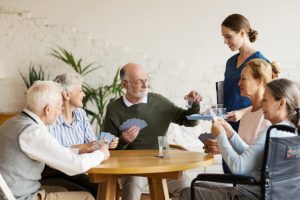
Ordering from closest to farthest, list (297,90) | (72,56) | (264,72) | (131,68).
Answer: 1. (297,90)
2. (264,72)
3. (131,68)
4. (72,56)

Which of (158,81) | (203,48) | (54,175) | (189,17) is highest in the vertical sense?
(189,17)

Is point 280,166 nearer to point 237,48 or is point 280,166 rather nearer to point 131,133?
point 131,133

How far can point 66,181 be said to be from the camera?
3.35 m

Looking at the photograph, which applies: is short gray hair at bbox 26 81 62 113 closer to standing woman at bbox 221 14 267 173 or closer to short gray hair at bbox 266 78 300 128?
short gray hair at bbox 266 78 300 128

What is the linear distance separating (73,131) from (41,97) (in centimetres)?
93

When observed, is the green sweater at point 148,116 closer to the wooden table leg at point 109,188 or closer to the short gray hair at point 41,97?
the wooden table leg at point 109,188

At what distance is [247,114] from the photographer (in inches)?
125

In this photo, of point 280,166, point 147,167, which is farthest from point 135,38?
point 280,166

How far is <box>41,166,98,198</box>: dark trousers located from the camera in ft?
10.9

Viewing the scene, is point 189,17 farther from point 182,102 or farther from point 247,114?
point 247,114

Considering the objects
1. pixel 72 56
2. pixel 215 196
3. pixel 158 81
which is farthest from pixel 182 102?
pixel 215 196

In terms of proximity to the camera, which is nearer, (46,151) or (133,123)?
(46,151)

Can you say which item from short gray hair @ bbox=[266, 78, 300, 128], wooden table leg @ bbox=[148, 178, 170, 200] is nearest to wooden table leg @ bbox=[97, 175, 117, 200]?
wooden table leg @ bbox=[148, 178, 170, 200]

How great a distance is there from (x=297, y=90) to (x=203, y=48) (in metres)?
3.25
